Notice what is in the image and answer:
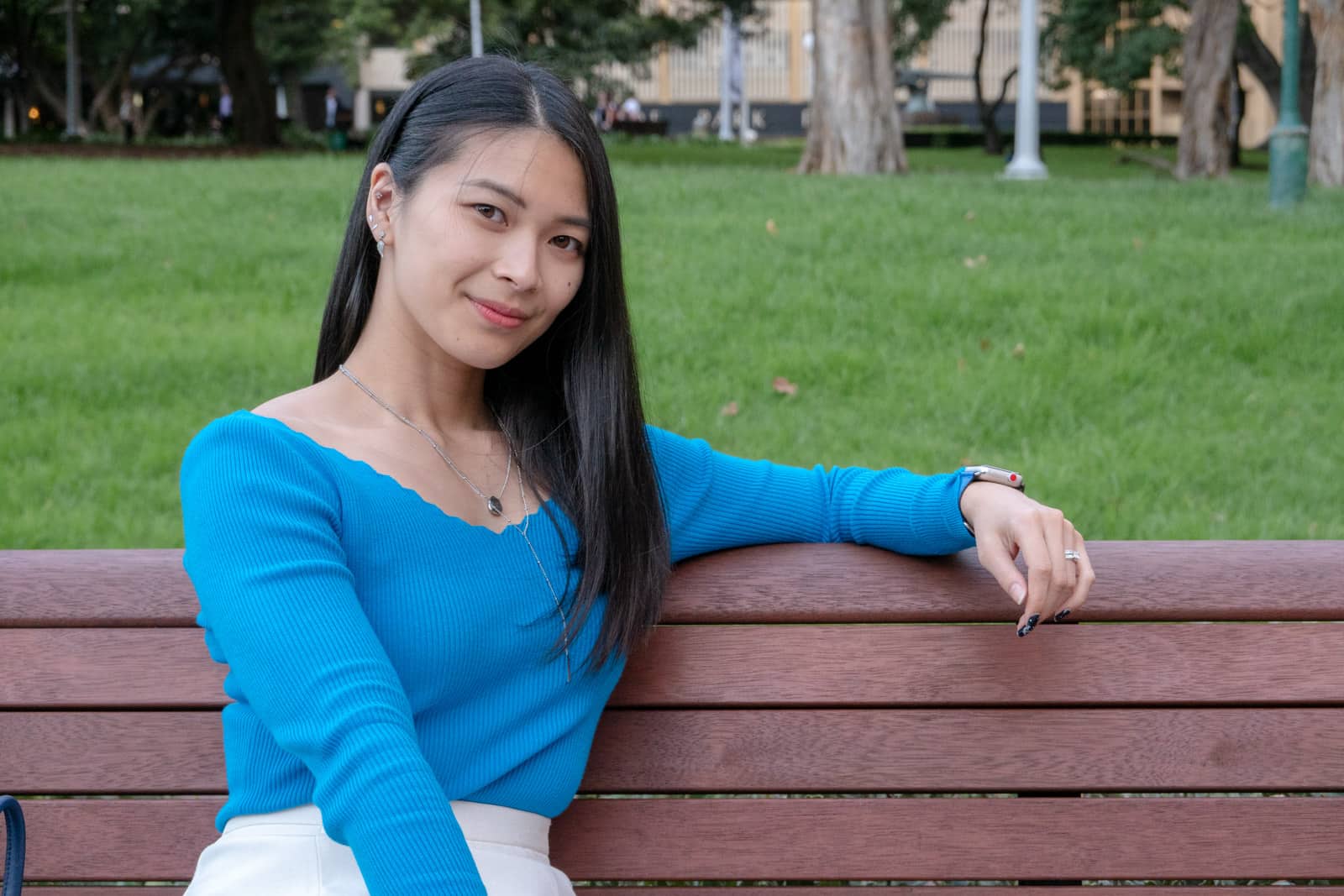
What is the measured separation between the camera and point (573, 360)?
2.36 metres

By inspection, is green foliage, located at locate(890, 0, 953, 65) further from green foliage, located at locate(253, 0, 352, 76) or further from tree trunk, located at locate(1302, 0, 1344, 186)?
tree trunk, located at locate(1302, 0, 1344, 186)

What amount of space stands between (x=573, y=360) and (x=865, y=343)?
176 inches

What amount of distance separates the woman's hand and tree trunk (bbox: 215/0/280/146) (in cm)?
2510

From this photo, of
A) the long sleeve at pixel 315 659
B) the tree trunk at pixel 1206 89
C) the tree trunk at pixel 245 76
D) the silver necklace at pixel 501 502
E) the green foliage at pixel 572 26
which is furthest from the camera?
the green foliage at pixel 572 26

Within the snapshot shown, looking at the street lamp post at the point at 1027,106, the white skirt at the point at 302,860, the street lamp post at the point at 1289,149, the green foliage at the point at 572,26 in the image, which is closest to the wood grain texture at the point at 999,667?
the white skirt at the point at 302,860

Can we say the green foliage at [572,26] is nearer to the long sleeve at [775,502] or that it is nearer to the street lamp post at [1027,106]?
the street lamp post at [1027,106]

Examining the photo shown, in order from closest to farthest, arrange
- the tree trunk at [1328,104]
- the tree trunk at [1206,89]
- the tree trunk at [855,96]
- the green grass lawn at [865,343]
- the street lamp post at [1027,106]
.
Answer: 1. the green grass lawn at [865,343]
2. the tree trunk at [855,96]
3. the tree trunk at [1328,104]
4. the street lamp post at [1027,106]
5. the tree trunk at [1206,89]

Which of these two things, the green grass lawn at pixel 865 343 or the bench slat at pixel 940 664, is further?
the green grass lawn at pixel 865 343

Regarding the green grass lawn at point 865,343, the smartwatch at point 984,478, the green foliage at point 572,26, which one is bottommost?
the green grass lawn at point 865,343

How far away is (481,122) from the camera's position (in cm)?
212

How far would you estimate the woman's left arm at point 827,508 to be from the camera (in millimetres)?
2221

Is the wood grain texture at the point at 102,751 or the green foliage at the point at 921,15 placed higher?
the green foliage at the point at 921,15

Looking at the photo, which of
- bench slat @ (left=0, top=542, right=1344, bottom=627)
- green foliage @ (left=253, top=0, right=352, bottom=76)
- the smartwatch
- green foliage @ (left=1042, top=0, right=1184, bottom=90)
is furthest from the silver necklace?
green foliage @ (left=253, top=0, right=352, bottom=76)

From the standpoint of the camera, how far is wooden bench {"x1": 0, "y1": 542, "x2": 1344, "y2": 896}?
2.28 m
